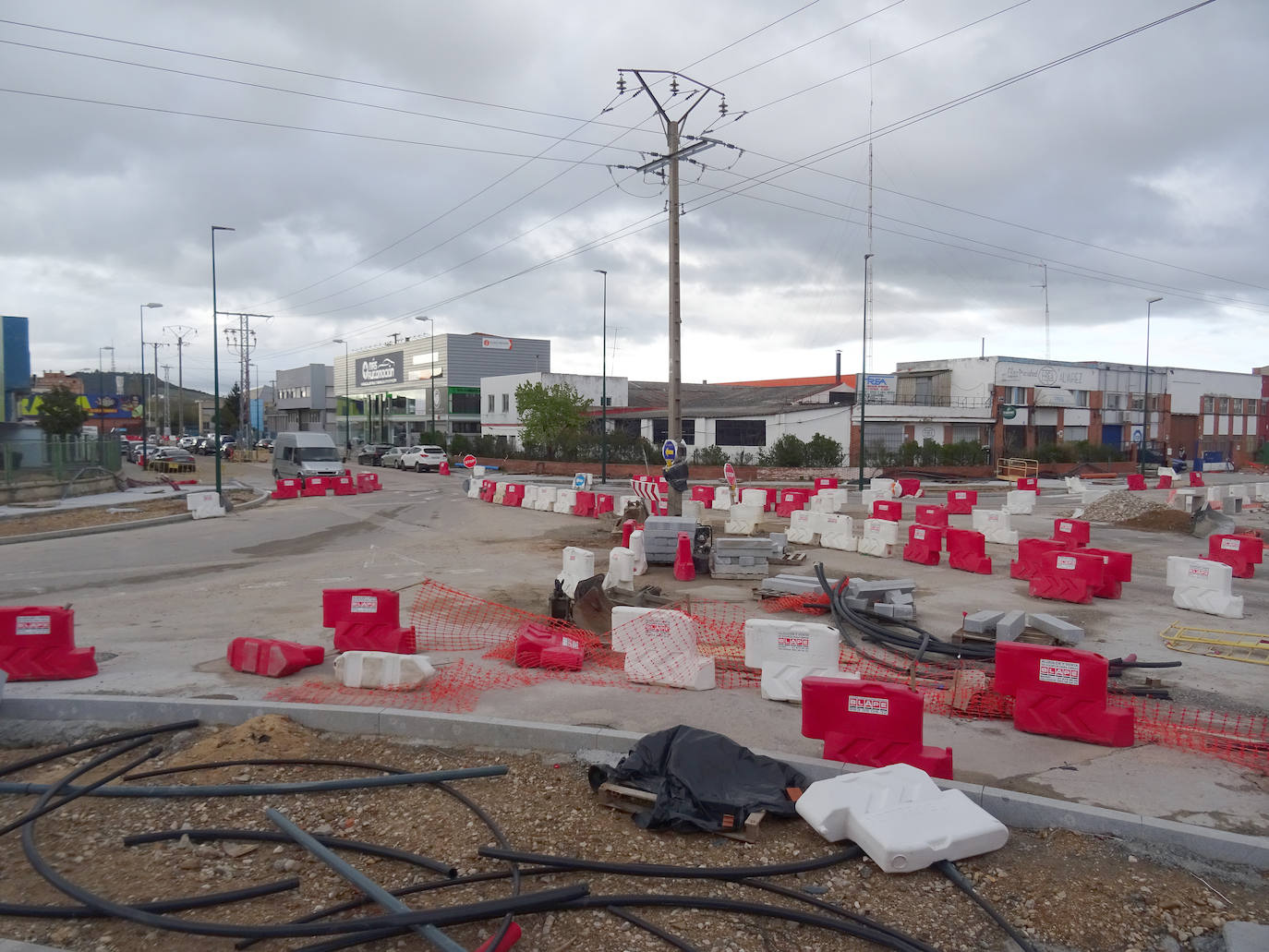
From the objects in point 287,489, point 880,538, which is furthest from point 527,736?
point 287,489

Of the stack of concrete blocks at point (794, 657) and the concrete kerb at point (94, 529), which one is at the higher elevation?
the stack of concrete blocks at point (794, 657)

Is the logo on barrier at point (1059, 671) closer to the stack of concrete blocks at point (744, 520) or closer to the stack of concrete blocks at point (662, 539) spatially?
the stack of concrete blocks at point (662, 539)

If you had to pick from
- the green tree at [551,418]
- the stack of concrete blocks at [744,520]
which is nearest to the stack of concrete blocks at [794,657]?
the stack of concrete blocks at [744,520]

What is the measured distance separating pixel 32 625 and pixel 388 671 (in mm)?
3644

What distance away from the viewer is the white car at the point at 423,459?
170 feet

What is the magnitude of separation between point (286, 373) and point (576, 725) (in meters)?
124

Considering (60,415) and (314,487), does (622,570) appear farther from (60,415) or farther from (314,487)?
(60,415)

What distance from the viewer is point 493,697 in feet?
25.4

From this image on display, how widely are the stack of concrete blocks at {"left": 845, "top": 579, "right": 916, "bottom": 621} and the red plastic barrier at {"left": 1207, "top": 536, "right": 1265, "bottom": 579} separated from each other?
8426 mm

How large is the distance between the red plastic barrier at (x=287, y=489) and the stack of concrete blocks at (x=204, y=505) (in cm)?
673

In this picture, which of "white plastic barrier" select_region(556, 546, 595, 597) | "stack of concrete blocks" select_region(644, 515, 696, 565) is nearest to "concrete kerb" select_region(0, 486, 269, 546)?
"stack of concrete blocks" select_region(644, 515, 696, 565)

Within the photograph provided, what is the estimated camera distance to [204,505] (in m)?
25.2

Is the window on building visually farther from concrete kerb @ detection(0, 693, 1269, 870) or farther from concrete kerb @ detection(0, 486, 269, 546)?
concrete kerb @ detection(0, 693, 1269, 870)

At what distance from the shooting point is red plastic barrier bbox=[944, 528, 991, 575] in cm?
1559
